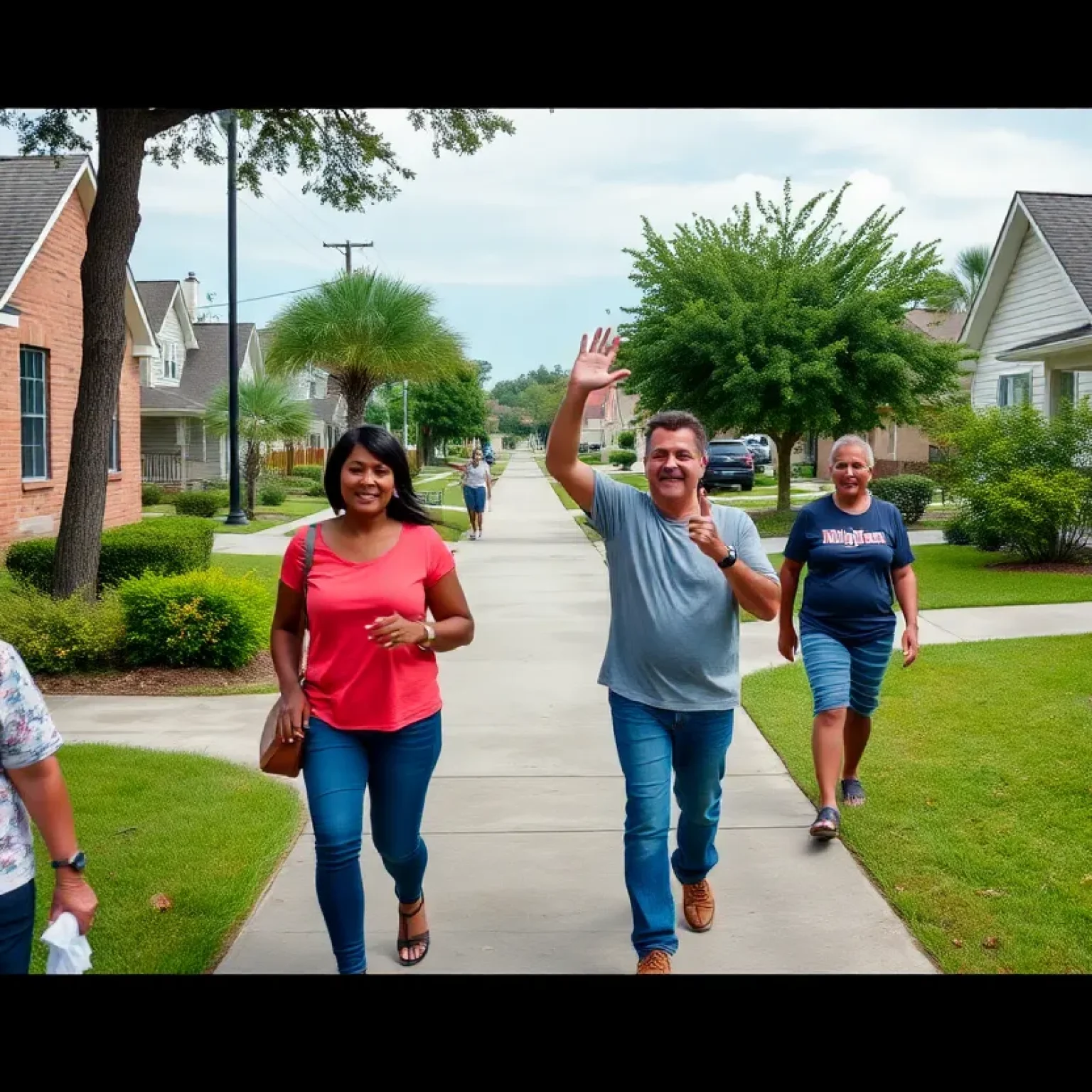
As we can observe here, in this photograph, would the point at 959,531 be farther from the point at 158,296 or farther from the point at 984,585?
the point at 158,296

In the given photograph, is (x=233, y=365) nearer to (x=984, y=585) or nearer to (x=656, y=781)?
(x=984, y=585)

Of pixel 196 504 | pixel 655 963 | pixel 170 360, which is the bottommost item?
pixel 655 963

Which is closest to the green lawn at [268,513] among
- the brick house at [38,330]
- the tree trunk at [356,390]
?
the tree trunk at [356,390]

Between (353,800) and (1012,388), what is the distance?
2313 cm

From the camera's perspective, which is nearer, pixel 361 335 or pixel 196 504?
pixel 361 335

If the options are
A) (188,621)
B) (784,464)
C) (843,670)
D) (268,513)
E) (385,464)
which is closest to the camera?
(385,464)

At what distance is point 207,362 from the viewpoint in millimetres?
45812

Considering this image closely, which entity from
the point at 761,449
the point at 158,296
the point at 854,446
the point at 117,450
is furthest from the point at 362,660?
the point at 761,449

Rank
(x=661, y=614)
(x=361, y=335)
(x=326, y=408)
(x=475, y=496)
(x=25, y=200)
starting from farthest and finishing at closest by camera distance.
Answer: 1. (x=326, y=408)
2. (x=361, y=335)
3. (x=475, y=496)
4. (x=25, y=200)
5. (x=661, y=614)

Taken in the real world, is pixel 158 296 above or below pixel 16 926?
above
